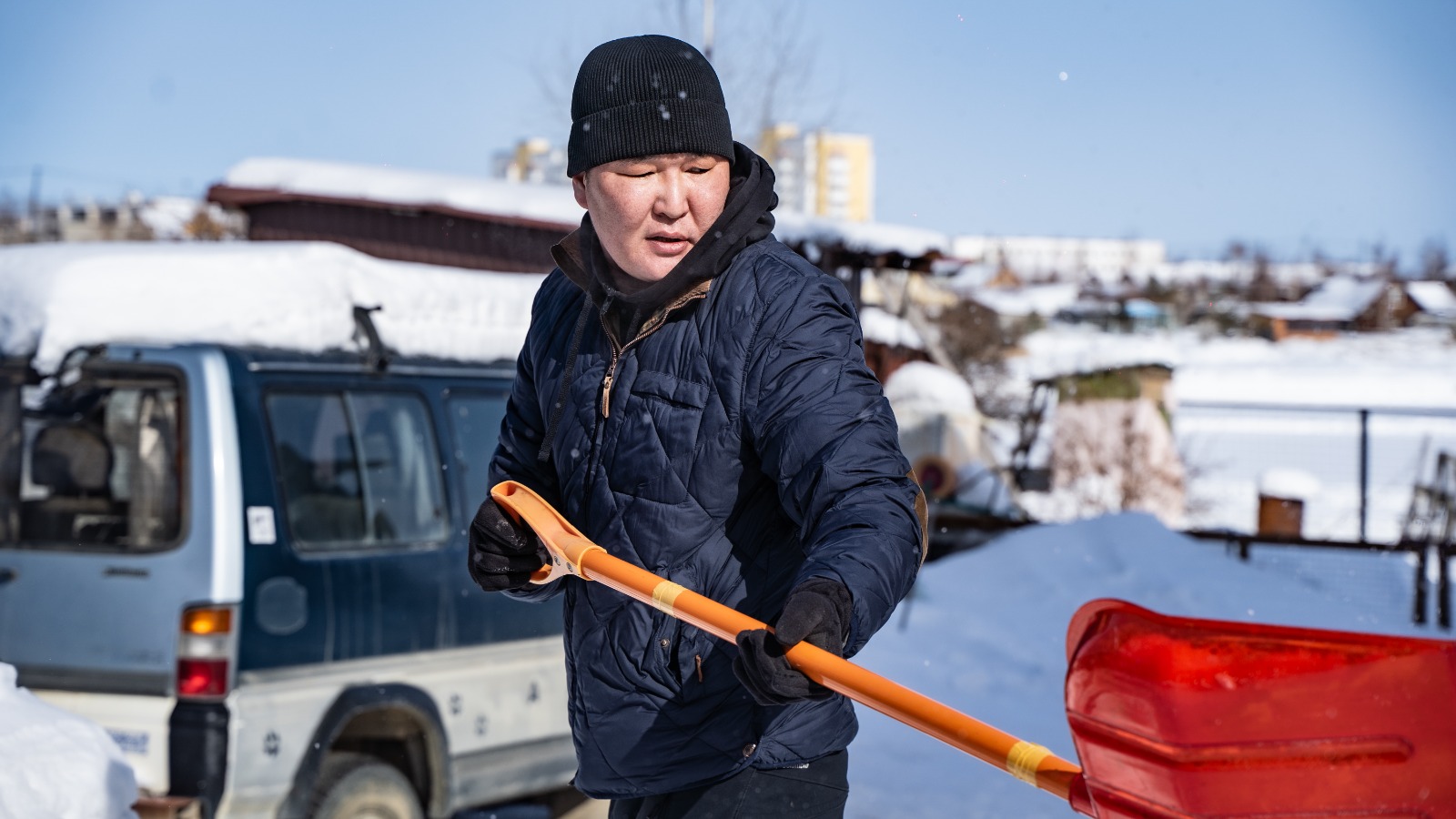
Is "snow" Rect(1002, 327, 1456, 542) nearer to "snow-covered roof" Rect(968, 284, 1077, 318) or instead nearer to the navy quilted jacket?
"snow-covered roof" Rect(968, 284, 1077, 318)

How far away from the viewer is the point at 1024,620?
7.85 meters

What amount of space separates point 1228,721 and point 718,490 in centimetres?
76

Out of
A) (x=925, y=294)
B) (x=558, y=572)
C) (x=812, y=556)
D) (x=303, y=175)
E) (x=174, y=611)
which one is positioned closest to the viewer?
(x=812, y=556)

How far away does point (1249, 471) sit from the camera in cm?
A: 1329

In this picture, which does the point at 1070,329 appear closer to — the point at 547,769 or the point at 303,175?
the point at 303,175

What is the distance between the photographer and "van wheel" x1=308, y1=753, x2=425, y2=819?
3.97 meters

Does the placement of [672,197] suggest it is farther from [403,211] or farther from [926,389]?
[926,389]

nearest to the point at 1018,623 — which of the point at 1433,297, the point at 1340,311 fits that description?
the point at 1340,311

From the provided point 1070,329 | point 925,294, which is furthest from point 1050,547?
point 1070,329

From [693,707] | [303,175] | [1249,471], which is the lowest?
[1249,471]

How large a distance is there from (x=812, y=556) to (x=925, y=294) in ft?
71.5

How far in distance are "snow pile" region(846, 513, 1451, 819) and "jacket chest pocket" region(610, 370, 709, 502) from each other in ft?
9.99

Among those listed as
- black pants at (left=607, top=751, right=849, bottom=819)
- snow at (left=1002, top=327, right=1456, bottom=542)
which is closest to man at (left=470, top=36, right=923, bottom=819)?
black pants at (left=607, top=751, right=849, bottom=819)

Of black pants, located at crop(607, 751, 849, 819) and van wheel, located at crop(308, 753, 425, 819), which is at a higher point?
black pants, located at crop(607, 751, 849, 819)
